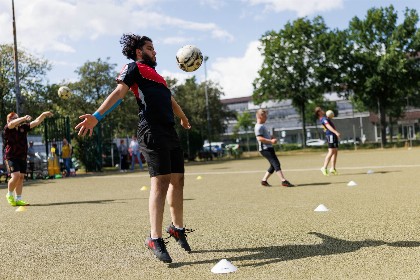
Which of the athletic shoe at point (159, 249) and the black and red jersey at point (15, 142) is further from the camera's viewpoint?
the black and red jersey at point (15, 142)

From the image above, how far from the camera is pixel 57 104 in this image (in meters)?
38.7

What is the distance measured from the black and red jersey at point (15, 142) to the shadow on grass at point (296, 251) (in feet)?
20.6

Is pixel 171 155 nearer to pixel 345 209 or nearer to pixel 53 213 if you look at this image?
pixel 345 209

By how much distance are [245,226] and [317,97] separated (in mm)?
46431

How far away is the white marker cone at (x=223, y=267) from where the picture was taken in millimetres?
3700

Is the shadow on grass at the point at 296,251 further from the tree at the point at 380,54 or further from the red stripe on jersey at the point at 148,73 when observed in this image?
the tree at the point at 380,54

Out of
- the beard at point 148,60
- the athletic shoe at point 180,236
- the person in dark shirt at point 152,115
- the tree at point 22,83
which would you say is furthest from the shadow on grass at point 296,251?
the tree at point 22,83

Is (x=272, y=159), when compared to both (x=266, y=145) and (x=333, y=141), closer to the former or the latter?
(x=266, y=145)

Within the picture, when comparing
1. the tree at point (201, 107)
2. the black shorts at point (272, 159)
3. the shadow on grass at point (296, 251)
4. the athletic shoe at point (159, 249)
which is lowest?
the shadow on grass at point (296, 251)

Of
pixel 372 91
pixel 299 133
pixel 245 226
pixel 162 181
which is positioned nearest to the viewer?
pixel 162 181

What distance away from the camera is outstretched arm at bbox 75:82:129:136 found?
415cm

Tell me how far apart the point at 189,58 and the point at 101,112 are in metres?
1.69

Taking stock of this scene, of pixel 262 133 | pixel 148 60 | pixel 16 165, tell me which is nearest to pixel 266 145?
pixel 262 133

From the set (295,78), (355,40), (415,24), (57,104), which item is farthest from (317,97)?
(57,104)
